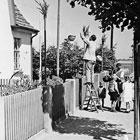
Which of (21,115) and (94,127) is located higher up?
(21,115)

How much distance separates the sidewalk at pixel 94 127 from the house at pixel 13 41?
678 cm

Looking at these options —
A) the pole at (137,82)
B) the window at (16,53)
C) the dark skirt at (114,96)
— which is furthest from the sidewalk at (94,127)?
the window at (16,53)

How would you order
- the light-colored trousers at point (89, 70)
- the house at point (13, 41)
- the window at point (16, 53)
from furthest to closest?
the window at point (16, 53)
the house at point (13, 41)
the light-colored trousers at point (89, 70)

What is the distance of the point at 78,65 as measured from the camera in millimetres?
25547

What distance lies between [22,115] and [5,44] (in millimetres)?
10158

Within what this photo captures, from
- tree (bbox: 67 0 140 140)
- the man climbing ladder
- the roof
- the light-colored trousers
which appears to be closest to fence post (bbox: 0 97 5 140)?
tree (bbox: 67 0 140 140)

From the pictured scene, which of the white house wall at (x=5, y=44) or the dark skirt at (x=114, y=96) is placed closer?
the dark skirt at (x=114, y=96)

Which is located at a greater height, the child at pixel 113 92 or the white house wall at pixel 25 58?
the white house wall at pixel 25 58

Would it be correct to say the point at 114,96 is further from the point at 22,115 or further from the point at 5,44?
the point at 5,44

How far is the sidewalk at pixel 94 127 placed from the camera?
6477 millimetres

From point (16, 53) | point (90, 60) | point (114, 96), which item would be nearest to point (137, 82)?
point (114, 96)

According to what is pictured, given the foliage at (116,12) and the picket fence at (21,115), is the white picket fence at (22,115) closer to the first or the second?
the picket fence at (21,115)

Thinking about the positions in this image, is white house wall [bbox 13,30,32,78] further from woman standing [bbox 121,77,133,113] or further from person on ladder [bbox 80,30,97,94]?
woman standing [bbox 121,77,133,113]

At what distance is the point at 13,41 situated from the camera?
16.4m
